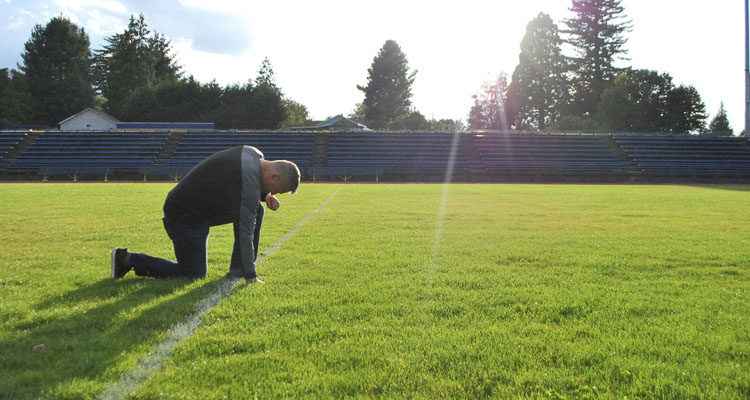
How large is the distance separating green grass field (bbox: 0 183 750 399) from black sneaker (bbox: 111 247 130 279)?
113mm

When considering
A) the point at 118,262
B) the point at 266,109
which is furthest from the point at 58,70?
the point at 118,262

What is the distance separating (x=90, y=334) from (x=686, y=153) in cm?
4257

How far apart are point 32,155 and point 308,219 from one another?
33.8 metres

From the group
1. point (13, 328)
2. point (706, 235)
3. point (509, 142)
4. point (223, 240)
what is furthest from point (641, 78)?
point (13, 328)

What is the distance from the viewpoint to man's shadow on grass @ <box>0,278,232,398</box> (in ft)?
7.55

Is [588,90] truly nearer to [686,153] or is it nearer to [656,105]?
[656,105]

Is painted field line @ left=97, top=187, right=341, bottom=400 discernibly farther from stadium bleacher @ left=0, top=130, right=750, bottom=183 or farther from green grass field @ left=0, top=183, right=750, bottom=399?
stadium bleacher @ left=0, top=130, right=750, bottom=183

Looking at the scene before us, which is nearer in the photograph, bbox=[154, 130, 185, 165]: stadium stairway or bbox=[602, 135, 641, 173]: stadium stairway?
bbox=[602, 135, 641, 173]: stadium stairway

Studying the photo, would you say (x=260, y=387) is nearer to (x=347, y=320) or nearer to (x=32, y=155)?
(x=347, y=320)

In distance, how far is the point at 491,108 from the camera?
76.1 m

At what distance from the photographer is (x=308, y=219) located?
9.51 metres

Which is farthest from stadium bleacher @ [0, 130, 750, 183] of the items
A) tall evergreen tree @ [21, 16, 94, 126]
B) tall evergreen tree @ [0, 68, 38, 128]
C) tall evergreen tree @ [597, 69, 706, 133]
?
tall evergreen tree @ [21, 16, 94, 126]

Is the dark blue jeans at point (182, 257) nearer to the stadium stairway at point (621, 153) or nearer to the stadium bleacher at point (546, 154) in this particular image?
the stadium bleacher at point (546, 154)

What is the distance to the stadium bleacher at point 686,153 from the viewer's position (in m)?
33.8
